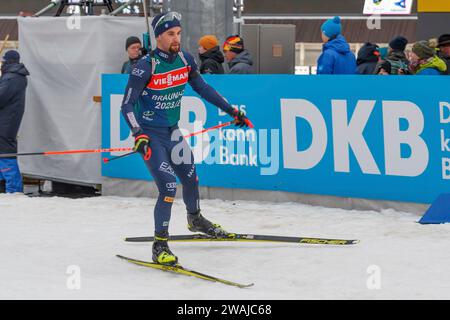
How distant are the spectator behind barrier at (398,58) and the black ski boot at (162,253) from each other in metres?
3.98

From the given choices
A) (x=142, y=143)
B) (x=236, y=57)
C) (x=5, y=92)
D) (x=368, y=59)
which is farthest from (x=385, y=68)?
(x=5, y=92)

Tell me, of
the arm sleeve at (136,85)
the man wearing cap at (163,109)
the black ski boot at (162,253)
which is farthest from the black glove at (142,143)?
the black ski boot at (162,253)

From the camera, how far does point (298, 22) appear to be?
27.8 metres

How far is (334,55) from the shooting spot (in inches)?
421

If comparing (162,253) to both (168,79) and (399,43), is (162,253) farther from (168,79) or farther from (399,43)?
(399,43)

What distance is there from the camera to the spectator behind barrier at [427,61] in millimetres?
9875

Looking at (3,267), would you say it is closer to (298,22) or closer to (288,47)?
(288,47)

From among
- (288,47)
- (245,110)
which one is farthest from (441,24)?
(245,110)

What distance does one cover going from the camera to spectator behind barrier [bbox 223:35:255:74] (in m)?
11.4

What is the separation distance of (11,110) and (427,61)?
562 cm

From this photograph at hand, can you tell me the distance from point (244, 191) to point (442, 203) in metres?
2.67

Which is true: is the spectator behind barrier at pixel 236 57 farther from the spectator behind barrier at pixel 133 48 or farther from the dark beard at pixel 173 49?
the dark beard at pixel 173 49

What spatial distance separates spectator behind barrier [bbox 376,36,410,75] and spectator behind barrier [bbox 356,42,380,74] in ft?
1.97

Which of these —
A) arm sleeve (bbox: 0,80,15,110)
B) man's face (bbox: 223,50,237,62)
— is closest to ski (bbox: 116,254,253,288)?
man's face (bbox: 223,50,237,62)
